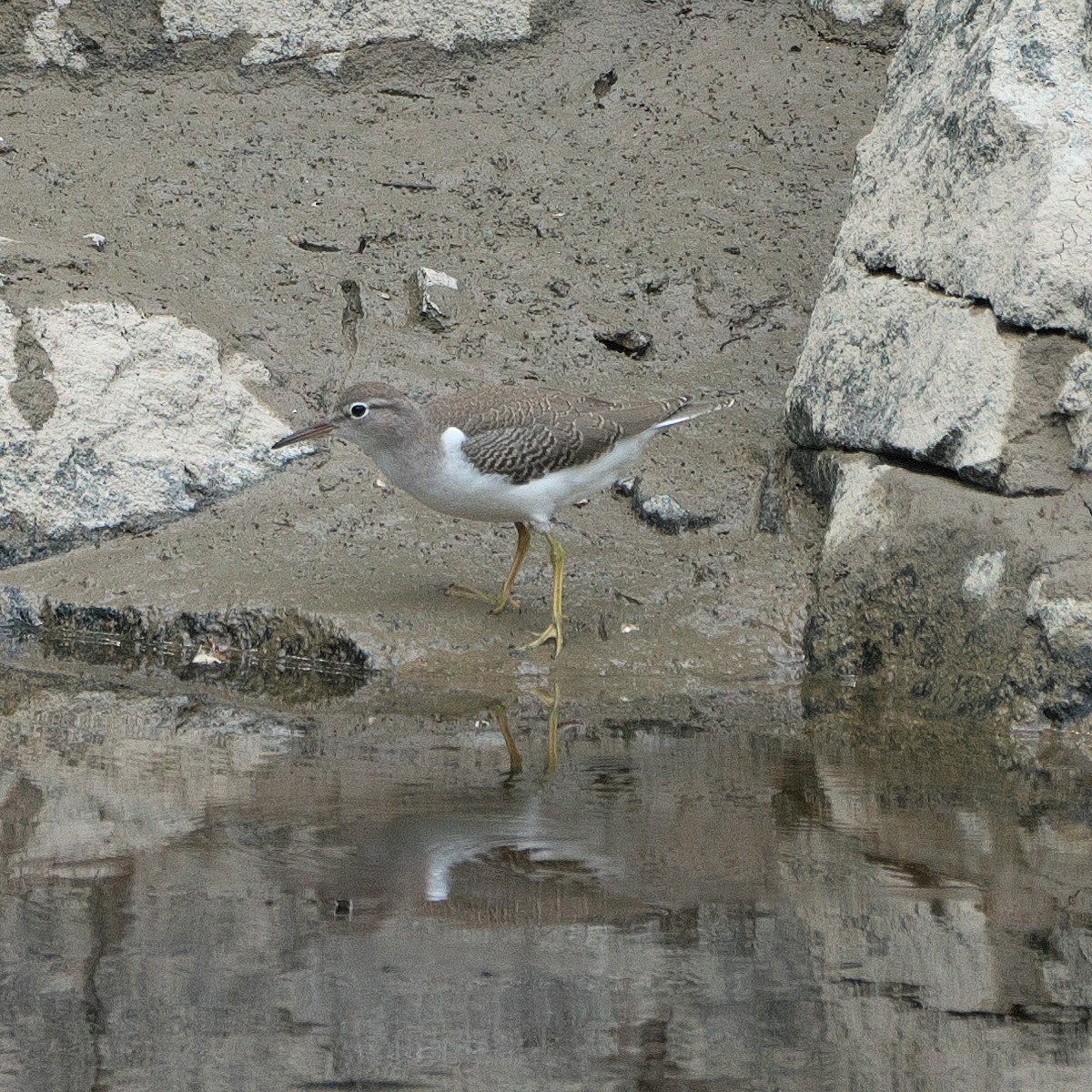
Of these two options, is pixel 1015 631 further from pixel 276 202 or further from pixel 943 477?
pixel 276 202

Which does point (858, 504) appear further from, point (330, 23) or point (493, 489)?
point (330, 23)

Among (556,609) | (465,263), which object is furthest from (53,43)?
(556,609)

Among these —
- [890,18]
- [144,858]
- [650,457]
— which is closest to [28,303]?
[650,457]

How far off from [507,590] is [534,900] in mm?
2756

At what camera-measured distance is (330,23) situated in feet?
31.1

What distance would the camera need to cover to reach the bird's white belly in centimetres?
641

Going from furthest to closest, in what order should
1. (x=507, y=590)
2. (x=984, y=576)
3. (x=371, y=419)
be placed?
(x=507, y=590) < (x=371, y=419) < (x=984, y=576)

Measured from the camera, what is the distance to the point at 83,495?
7.24m

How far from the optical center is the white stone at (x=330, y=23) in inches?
369

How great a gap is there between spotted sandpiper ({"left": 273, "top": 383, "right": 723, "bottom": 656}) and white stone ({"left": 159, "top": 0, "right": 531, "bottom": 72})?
147 inches

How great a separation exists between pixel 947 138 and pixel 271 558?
11.6ft

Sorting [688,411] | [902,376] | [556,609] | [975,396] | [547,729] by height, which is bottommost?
[547,729]

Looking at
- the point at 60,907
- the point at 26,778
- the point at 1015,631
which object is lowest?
the point at 60,907

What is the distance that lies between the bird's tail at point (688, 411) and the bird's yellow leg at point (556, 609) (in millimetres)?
743
